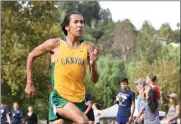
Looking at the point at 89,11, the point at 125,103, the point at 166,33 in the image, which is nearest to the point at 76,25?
the point at 125,103

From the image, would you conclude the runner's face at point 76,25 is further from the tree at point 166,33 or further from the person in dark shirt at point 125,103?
the tree at point 166,33

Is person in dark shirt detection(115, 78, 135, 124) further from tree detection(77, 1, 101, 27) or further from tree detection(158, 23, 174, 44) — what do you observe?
tree detection(77, 1, 101, 27)

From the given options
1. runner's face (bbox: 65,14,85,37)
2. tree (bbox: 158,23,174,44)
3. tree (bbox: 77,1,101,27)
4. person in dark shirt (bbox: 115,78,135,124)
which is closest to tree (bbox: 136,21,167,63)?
tree (bbox: 158,23,174,44)

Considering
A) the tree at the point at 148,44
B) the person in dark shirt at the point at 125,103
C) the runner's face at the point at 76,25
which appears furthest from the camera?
the tree at the point at 148,44

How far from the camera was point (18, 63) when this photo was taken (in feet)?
127

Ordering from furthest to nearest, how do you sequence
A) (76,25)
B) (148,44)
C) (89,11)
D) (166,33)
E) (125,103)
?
1. (89,11)
2. (166,33)
3. (148,44)
4. (125,103)
5. (76,25)

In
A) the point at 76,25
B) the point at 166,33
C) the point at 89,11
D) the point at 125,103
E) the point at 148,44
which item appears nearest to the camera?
the point at 76,25

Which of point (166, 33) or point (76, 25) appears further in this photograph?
point (166, 33)

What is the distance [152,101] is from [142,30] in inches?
3782

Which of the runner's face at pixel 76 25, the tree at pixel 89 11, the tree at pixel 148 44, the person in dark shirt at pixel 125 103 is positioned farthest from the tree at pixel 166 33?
the runner's face at pixel 76 25

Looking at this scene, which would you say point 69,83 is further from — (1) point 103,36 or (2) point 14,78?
(1) point 103,36

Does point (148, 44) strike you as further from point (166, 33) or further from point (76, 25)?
point (76, 25)

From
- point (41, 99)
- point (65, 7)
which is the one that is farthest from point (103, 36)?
point (41, 99)

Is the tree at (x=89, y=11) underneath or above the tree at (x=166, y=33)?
above
